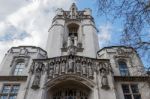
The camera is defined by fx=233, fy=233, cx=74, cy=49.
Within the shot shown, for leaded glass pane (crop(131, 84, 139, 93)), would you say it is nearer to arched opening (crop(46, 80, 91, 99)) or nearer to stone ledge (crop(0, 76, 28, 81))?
→ arched opening (crop(46, 80, 91, 99))

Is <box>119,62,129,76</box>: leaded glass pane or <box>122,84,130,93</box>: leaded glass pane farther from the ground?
<box>119,62,129,76</box>: leaded glass pane

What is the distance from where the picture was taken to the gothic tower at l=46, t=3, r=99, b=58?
25875 mm

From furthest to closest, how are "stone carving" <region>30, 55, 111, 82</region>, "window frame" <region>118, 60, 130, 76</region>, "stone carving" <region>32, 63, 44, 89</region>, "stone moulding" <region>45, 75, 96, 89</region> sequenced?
"window frame" <region>118, 60, 130, 76</region>, "stone carving" <region>30, 55, 111, 82</region>, "stone moulding" <region>45, 75, 96, 89</region>, "stone carving" <region>32, 63, 44, 89</region>

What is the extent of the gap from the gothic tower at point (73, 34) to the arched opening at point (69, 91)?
5528mm

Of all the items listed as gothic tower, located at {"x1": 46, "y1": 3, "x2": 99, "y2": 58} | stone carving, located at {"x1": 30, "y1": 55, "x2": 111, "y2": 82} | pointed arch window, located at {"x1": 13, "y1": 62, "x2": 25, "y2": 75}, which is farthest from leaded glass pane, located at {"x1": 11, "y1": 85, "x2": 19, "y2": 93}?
gothic tower, located at {"x1": 46, "y1": 3, "x2": 99, "y2": 58}

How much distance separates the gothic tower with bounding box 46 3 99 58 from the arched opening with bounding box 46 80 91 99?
5.53 m

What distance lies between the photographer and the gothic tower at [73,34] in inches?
1019

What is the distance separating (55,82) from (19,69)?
4852 millimetres

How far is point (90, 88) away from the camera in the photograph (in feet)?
61.7

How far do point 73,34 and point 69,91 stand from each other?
12.7 m

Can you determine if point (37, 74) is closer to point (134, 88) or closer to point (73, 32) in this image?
point (134, 88)

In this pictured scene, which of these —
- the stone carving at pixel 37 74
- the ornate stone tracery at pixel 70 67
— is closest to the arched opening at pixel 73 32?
the ornate stone tracery at pixel 70 67

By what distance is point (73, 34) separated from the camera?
31.1 m

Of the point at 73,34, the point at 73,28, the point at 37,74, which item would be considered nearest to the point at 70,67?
the point at 37,74
